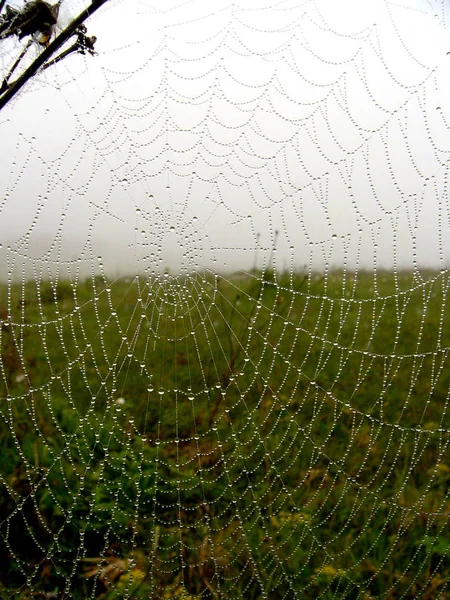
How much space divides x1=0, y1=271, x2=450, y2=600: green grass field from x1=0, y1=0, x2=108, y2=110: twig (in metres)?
1.35

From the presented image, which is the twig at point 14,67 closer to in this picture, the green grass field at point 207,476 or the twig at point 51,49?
the twig at point 51,49

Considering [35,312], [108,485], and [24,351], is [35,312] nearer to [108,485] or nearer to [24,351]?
[24,351]

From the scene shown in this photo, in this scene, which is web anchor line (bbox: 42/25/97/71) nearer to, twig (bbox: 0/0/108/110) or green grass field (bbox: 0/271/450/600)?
twig (bbox: 0/0/108/110)

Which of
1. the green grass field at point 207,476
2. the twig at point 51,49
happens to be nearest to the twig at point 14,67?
the twig at point 51,49

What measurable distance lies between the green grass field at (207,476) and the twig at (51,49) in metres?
1.35

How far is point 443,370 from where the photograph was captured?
4.41 metres

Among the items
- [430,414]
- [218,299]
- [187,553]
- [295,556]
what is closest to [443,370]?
[430,414]

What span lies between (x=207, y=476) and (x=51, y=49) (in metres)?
2.45

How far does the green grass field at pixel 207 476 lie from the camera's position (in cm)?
263

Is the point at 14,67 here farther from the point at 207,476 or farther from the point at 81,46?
the point at 207,476

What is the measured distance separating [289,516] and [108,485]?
3.31 ft

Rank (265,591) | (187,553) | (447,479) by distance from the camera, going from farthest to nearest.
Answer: (447,479) < (187,553) < (265,591)

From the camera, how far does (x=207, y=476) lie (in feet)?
10.2

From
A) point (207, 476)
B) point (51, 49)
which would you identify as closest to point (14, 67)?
point (51, 49)
